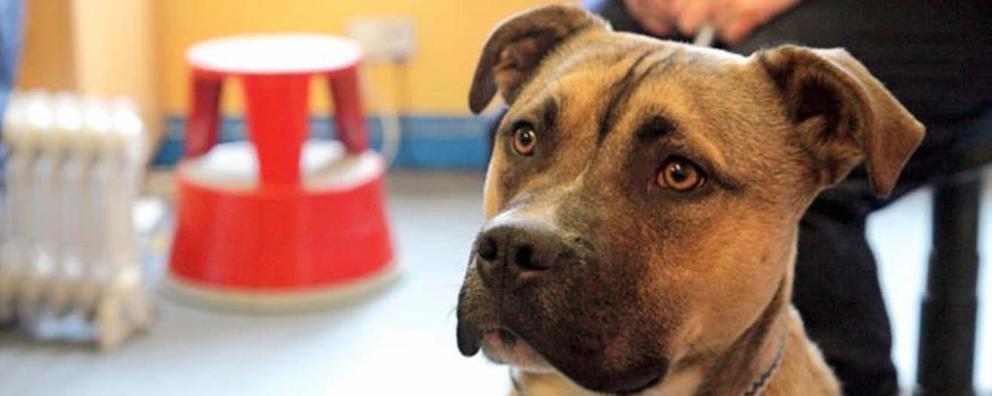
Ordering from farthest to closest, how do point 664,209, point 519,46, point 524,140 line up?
1. point 519,46
2. point 524,140
3. point 664,209

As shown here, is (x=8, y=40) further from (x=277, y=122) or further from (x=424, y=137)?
(x=424, y=137)

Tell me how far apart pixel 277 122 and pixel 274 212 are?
8.2 inches

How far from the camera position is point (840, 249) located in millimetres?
2062

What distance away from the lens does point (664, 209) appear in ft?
5.19

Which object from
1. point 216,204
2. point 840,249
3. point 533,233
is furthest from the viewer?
point 216,204

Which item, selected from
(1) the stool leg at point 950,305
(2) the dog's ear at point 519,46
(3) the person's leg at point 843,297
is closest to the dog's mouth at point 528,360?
(2) the dog's ear at point 519,46

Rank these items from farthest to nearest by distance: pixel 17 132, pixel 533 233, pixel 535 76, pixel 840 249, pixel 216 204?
pixel 216 204 → pixel 17 132 → pixel 840 249 → pixel 535 76 → pixel 533 233

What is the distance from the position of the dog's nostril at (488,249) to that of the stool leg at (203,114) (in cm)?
210

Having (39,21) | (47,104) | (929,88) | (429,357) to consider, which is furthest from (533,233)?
(39,21)

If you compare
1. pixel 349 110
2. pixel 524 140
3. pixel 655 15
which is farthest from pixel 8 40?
pixel 524 140

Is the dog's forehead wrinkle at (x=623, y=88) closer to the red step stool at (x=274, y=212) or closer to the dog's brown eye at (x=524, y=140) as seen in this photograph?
the dog's brown eye at (x=524, y=140)

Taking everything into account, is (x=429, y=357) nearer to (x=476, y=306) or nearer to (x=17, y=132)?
(x=17, y=132)

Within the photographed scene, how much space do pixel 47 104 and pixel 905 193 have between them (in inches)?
72.8

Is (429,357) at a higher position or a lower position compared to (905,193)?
lower
